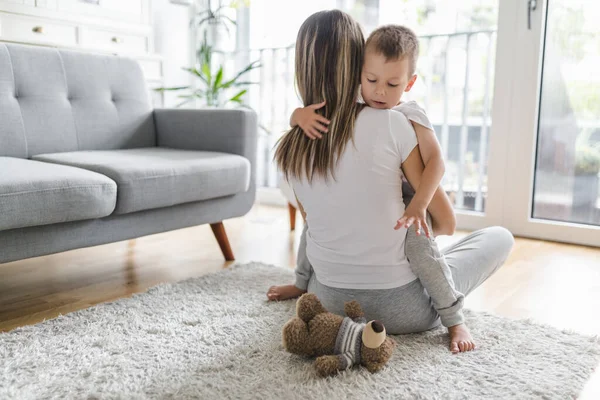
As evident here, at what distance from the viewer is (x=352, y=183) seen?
1277mm

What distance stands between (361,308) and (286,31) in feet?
9.17

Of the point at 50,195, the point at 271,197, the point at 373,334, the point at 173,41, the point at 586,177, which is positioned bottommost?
the point at 271,197

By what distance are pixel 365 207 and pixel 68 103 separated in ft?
5.01

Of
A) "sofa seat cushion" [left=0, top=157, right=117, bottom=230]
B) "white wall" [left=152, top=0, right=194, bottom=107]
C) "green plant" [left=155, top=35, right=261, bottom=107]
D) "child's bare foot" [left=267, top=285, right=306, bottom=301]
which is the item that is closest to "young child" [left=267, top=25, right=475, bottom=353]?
"child's bare foot" [left=267, top=285, right=306, bottom=301]

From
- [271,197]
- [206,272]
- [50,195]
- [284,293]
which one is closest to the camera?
[50,195]

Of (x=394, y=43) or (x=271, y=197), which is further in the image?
(x=271, y=197)

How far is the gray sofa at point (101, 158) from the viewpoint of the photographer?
158cm

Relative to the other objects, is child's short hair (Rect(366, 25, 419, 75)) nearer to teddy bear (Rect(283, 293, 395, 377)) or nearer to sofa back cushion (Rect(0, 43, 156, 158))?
teddy bear (Rect(283, 293, 395, 377))

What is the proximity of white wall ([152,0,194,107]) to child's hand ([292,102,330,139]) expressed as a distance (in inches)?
103

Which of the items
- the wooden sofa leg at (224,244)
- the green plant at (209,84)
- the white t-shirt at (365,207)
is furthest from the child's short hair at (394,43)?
the green plant at (209,84)

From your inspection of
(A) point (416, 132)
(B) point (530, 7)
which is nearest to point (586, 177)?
(B) point (530, 7)

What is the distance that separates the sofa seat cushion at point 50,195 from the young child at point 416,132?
68 cm

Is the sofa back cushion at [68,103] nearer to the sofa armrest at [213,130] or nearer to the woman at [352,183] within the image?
the sofa armrest at [213,130]

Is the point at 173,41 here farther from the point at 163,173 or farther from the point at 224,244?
the point at 163,173
